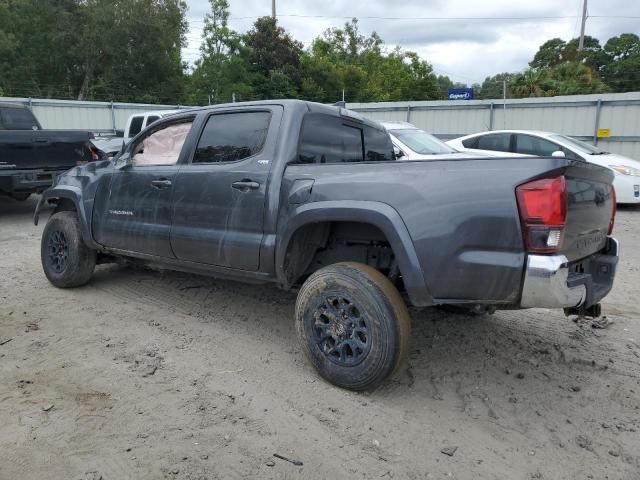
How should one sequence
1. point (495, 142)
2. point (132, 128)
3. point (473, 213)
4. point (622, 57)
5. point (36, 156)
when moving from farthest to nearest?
point (622, 57)
point (132, 128)
point (495, 142)
point (36, 156)
point (473, 213)

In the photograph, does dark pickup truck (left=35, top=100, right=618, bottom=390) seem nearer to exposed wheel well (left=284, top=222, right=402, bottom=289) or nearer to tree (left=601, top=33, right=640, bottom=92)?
exposed wheel well (left=284, top=222, right=402, bottom=289)

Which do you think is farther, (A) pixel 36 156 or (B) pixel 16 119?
(B) pixel 16 119

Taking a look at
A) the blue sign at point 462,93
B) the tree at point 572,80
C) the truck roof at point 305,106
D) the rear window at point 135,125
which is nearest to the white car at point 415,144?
the truck roof at point 305,106

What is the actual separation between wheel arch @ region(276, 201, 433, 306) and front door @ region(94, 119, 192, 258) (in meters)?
1.35

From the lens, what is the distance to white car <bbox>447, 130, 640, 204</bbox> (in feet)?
33.0

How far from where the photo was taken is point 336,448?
2.88m

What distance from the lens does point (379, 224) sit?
322 cm

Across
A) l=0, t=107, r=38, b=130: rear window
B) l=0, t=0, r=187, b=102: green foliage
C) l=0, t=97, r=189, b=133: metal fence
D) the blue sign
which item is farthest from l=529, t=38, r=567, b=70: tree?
l=0, t=107, r=38, b=130: rear window

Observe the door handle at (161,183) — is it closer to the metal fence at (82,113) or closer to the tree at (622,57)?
the metal fence at (82,113)

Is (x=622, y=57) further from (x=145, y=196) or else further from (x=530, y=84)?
(x=145, y=196)

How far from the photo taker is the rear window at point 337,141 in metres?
4.02

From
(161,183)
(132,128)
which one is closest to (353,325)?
(161,183)

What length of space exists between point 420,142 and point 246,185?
607cm

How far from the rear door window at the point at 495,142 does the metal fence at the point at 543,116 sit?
531 centimetres
